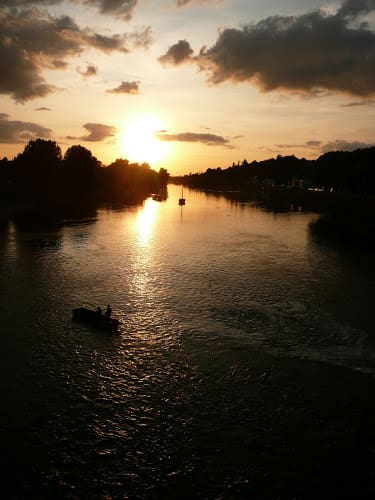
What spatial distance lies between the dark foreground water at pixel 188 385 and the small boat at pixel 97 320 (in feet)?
4.21

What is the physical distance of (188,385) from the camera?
121 feet

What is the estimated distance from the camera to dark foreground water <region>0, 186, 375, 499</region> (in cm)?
2652

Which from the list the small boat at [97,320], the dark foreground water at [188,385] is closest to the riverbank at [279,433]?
the dark foreground water at [188,385]

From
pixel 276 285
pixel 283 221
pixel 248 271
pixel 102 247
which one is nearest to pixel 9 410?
pixel 276 285

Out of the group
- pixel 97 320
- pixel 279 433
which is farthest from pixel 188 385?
pixel 97 320

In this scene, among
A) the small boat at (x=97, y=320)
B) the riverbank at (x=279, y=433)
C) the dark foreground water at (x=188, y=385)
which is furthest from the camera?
the small boat at (x=97, y=320)

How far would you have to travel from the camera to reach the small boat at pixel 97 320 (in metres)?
48.7

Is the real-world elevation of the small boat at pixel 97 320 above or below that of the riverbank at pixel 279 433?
above

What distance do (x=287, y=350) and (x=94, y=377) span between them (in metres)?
21.8

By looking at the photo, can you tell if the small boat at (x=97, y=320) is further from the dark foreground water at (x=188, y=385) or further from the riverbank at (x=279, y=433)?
the riverbank at (x=279, y=433)

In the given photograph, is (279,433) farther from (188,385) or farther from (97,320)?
(97,320)

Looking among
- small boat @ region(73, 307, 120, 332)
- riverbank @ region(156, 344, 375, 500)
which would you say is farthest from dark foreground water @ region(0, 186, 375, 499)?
small boat @ region(73, 307, 120, 332)

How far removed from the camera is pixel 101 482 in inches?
1021

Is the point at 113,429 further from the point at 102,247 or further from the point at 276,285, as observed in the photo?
the point at 102,247
